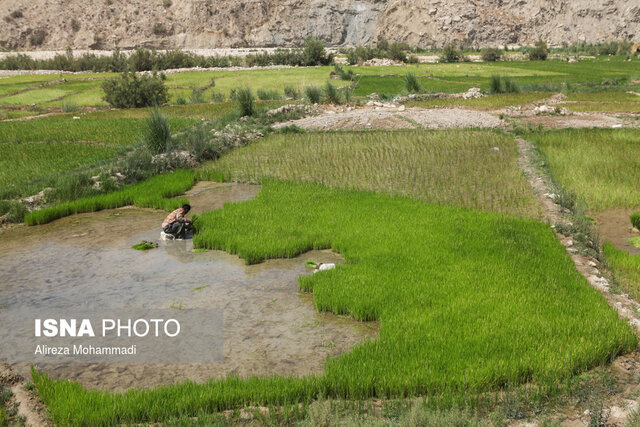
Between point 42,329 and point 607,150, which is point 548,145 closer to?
point 607,150

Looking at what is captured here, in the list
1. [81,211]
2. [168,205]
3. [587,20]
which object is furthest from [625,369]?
[587,20]

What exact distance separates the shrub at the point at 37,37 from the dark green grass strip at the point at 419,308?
79.4m

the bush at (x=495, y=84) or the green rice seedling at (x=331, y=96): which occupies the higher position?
the bush at (x=495, y=84)

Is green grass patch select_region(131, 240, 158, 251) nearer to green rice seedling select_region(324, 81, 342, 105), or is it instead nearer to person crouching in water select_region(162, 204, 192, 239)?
person crouching in water select_region(162, 204, 192, 239)

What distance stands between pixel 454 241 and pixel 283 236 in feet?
8.49

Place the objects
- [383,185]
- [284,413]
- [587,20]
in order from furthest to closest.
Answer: [587,20] < [383,185] < [284,413]

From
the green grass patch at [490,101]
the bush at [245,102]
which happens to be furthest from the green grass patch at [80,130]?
the green grass patch at [490,101]

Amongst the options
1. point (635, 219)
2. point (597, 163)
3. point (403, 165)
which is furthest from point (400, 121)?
point (635, 219)

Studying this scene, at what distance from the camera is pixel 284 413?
414 centimetres

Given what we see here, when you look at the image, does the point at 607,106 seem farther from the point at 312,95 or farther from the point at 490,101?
the point at 312,95

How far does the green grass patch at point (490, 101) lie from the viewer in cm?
2438

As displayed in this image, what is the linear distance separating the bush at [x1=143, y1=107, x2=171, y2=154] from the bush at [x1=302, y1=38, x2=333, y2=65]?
1607 inches

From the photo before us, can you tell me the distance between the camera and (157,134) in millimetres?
14117

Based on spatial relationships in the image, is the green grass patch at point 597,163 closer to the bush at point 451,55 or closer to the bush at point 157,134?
the bush at point 157,134
